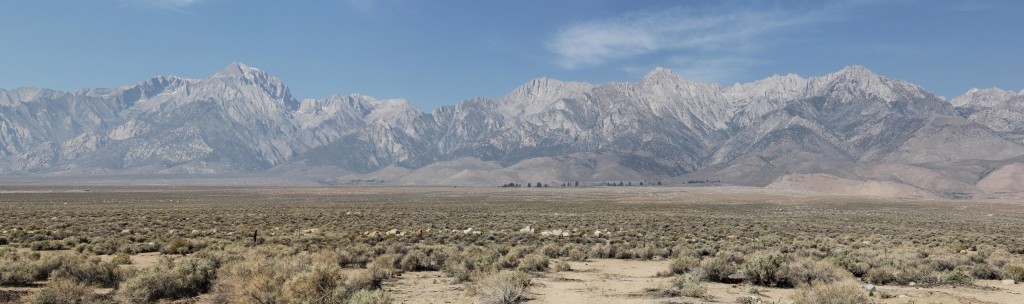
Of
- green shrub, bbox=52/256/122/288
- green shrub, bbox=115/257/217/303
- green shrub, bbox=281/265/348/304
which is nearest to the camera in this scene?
green shrub, bbox=281/265/348/304

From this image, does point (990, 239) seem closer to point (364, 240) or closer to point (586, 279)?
point (586, 279)

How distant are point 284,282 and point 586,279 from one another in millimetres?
8649

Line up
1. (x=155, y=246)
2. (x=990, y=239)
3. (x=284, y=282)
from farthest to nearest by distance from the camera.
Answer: (x=990, y=239), (x=155, y=246), (x=284, y=282)

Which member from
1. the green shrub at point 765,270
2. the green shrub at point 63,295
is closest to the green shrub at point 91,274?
the green shrub at point 63,295

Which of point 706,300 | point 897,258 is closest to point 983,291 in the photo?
point 897,258

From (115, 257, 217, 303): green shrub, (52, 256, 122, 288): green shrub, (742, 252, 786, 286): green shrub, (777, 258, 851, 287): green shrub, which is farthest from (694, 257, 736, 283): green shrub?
(52, 256, 122, 288): green shrub

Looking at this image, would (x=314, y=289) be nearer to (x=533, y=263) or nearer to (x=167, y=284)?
(x=167, y=284)

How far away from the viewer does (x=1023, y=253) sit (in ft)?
85.1

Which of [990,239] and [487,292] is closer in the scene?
[487,292]

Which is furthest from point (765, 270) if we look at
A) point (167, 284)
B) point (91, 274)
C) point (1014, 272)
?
point (91, 274)

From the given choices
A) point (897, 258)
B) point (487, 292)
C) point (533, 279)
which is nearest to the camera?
point (487, 292)

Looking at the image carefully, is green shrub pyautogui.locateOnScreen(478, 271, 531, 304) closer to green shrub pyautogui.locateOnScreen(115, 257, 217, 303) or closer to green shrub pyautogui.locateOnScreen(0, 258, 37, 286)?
green shrub pyautogui.locateOnScreen(115, 257, 217, 303)

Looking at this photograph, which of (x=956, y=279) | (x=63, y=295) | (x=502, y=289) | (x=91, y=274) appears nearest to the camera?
(x=63, y=295)

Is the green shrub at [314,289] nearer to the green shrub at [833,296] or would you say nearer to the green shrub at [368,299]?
the green shrub at [368,299]
